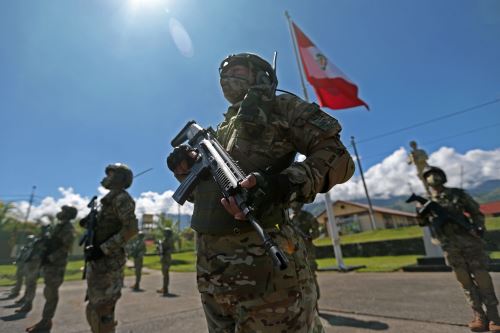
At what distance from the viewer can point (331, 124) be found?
4.04ft

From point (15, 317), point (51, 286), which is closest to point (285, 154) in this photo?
point (51, 286)

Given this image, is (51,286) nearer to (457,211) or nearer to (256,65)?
(256,65)

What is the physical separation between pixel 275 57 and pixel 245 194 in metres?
1.11

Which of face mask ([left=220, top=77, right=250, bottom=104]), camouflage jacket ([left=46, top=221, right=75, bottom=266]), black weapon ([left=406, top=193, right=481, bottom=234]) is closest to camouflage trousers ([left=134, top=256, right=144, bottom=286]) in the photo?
camouflage jacket ([left=46, top=221, right=75, bottom=266])

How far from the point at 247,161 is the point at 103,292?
2882 mm

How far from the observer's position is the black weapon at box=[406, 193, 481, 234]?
3.67m

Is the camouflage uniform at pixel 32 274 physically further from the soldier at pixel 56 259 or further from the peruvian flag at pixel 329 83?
the peruvian flag at pixel 329 83

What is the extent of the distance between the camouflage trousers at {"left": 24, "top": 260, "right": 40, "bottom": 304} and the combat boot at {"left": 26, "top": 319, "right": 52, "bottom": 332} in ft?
7.99

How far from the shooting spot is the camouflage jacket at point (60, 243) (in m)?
5.15

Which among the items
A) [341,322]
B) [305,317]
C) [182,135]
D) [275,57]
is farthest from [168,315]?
[275,57]

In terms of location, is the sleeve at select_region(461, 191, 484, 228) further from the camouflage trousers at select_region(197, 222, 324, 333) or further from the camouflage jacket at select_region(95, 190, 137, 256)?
the camouflage jacket at select_region(95, 190, 137, 256)

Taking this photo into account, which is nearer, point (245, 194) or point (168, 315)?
point (245, 194)

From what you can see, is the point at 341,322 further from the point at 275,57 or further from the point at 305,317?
the point at 275,57

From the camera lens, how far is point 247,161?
1349mm
